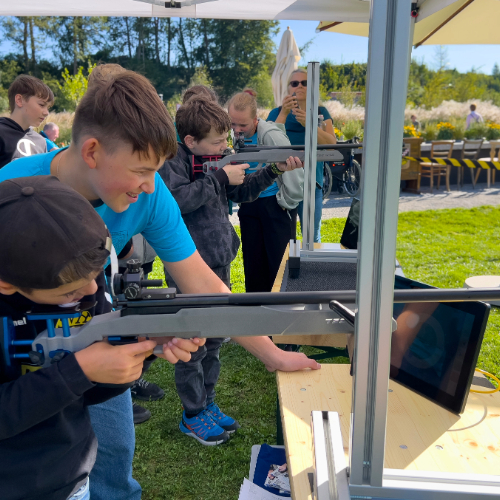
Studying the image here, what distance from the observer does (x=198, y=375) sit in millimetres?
2529

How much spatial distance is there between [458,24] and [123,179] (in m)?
3.90

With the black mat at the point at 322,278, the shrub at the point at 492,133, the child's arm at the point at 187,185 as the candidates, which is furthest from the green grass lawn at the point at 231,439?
the shrub at the point at 492,133

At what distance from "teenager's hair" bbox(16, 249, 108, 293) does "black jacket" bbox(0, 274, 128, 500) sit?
0.16 meters

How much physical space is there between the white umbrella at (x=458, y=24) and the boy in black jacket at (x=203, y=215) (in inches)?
72.5

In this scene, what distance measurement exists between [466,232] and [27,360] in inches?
296

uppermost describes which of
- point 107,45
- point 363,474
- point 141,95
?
→ point 107,45

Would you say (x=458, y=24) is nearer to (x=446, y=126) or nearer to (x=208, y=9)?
(x=208, y=9)

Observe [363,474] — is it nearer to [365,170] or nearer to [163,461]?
[365,170]

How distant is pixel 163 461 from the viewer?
2510 mm

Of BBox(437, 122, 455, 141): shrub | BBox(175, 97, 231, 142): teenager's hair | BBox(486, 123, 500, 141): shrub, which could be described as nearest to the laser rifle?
BBox(175, 97, 231, 142): teenager's hair

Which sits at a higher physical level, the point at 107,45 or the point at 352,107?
the point at 107,45

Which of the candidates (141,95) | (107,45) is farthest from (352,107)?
(141,95)

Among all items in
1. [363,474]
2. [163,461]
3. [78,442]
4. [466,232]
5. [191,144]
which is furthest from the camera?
[466,232]

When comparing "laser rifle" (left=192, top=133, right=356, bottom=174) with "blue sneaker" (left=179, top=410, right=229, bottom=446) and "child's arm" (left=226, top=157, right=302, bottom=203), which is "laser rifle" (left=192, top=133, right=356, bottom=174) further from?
"blue sneaker" (left=179, top=410, right=229, bottom=446)
